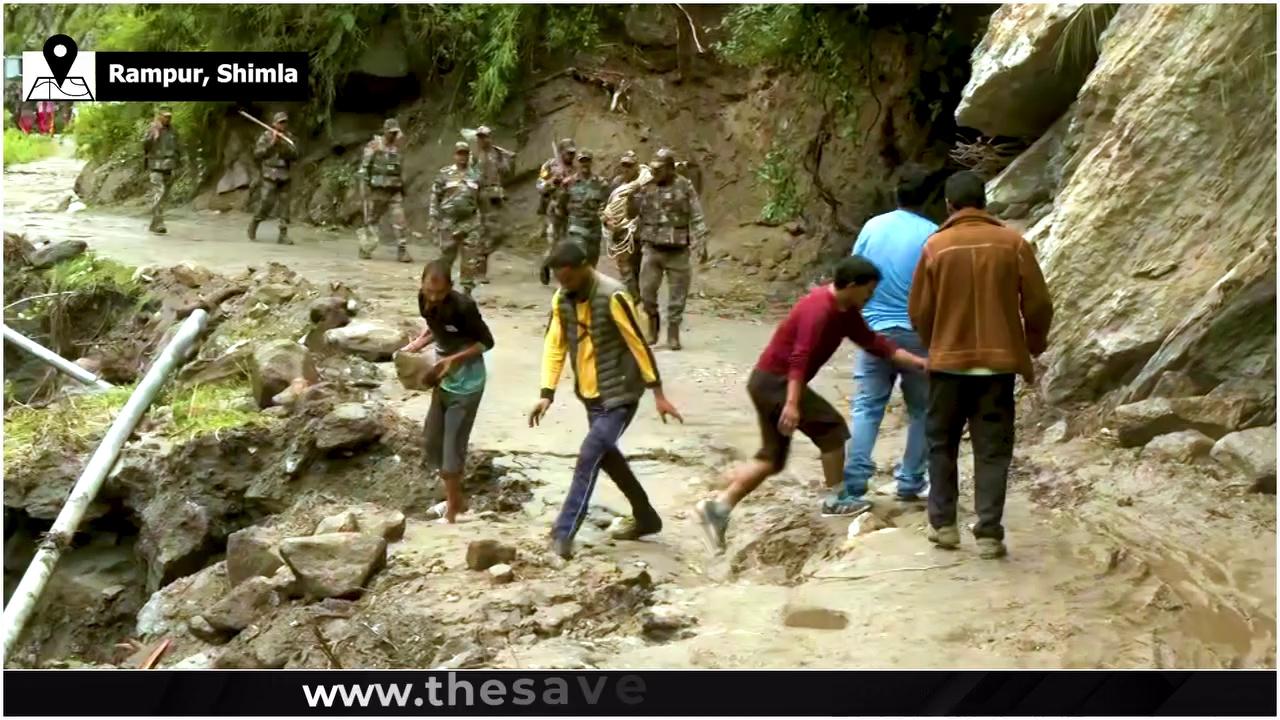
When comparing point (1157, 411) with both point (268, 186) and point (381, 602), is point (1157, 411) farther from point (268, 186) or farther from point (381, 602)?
point (268, 186)

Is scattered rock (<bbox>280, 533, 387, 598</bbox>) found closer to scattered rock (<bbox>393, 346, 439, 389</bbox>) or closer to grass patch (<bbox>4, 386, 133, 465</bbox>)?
scattered rock (<bbox>393, 346, 439, 389</bbox>)

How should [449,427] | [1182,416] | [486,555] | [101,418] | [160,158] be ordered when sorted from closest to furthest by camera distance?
[486,555] → [1182,416] → [449,427] → [101,418] → [160,158]

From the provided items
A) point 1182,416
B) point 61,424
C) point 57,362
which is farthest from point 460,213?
point 1182,416

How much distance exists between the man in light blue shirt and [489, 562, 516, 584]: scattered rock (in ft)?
5.35

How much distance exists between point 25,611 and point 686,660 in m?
5.01

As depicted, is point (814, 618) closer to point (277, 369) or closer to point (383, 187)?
point (277, 369)

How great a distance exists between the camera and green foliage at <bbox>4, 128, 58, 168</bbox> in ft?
53.5

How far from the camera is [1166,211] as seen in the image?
7461 mm

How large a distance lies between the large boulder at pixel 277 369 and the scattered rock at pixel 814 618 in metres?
5.42

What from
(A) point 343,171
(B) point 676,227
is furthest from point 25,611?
(A) point 343,171

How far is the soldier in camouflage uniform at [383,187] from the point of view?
15750 millimetres

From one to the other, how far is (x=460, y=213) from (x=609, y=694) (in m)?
10.9

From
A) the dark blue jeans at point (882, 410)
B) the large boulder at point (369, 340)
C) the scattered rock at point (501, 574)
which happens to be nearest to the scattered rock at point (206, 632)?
the scattered rock at point (501, 574)

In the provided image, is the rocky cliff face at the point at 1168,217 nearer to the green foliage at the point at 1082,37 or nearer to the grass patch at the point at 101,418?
the green foliage at the point at 1082,37
